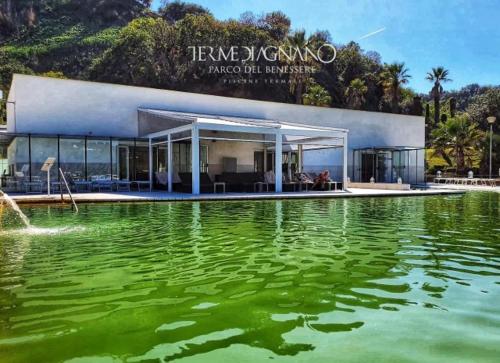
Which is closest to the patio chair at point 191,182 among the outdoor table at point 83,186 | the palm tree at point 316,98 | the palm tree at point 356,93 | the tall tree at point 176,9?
the outdoor table at point 83,186

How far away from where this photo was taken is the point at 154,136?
2012 centimetres

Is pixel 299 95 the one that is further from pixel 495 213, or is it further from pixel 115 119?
pixel 495 213

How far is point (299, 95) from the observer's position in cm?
4147

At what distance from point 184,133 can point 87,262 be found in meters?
13.8

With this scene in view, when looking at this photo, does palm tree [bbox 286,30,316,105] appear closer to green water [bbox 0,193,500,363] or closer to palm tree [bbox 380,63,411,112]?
palm tree [bbox 380,63,411,112]

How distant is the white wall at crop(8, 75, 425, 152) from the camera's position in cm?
1952

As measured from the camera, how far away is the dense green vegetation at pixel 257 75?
136 ft

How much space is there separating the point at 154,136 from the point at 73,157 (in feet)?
11.9

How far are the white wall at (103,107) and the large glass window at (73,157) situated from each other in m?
0.85

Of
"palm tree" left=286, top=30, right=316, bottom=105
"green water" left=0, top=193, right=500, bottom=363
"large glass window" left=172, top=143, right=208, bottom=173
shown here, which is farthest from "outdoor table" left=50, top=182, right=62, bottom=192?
"palm tree" left=286, top=30, right=316, bottom=105

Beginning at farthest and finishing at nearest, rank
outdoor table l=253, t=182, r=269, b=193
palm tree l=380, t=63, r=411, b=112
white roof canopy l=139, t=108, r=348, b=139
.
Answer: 1. palm tree l=380, t=63, r=411, b=112
2. outdoor table l=253, t=182, r=269, b=193
3. white roof canopy l=139, t=108, r=348, b=139

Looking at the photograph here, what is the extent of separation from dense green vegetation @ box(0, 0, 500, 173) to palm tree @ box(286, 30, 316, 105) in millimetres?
94

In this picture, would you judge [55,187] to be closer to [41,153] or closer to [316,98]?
[41,153]

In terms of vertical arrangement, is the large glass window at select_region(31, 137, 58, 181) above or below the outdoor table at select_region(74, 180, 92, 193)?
above
